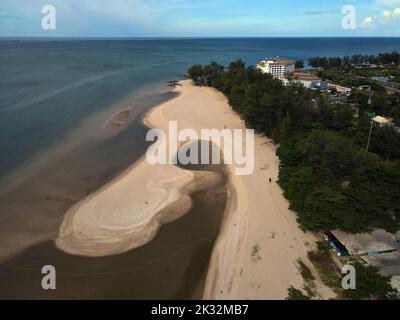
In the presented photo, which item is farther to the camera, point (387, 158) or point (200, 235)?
point (387, 158)

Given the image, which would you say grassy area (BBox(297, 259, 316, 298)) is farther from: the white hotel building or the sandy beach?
the white hotel building

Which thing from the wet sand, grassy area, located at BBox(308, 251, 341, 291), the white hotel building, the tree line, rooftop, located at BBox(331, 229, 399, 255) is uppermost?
the tree line

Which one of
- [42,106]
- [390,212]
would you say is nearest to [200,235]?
[390,212]

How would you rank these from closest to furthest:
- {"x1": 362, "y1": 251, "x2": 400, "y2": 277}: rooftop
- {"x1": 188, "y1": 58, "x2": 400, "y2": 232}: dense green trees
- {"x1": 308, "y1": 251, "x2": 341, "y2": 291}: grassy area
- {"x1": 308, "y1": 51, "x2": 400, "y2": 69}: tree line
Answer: {"x1": 362, "y1": 251, "x2": 400, "y2": 277}: rooftop < {"x1": 308, "y1": 251, "x2": 341, "y2": 291}: grassy area < {"x1": 188, "y1": 58, "x2": 400, "y2": 232}: dense green trees < {"x1": 308, "y1": 51, "x2": 400, "y2": 69}: tree line

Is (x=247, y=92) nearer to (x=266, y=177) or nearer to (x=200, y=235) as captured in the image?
(x=266, y=177)

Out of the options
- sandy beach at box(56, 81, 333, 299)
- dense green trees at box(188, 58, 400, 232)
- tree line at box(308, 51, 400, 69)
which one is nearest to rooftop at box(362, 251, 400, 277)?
dense green trees at box(188, 58, 400, 232)

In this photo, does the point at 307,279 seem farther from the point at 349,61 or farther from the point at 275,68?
the point at 349,61
